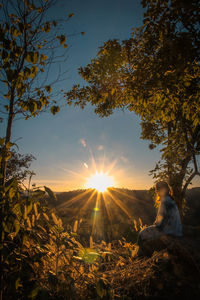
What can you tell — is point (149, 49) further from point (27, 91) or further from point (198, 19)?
point (27, 91)

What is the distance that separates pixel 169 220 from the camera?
140 inches

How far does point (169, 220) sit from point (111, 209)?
14.2 metres

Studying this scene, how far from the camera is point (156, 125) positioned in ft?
30.9

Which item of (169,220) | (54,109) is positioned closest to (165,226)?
(169,220)

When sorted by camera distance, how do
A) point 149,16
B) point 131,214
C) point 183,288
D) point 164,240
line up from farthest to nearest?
1. point 131,214
2. point 164,240
3. point 149,16
4. point 183,288

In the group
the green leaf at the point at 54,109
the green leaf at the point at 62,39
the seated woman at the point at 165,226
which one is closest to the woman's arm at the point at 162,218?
the seated woman at the point at 165,226

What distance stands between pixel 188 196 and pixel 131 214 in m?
7.26

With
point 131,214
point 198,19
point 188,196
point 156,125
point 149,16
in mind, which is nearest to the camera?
point 198,19

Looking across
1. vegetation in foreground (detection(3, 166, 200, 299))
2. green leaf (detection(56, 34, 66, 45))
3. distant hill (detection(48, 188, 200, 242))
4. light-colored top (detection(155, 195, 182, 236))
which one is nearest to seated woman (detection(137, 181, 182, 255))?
light-colored top (detection(155, 195, 182, 236))

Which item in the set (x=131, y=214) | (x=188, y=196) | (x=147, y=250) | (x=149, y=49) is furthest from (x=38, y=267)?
(x=188, y=196)

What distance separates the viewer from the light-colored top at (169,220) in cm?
349

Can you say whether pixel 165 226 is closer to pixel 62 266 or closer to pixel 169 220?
pixel 169 220

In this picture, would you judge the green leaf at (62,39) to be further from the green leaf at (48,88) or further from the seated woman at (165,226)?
the seated woman at (165,226)

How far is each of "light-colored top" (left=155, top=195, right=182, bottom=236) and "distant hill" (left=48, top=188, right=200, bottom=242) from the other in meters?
9.16
